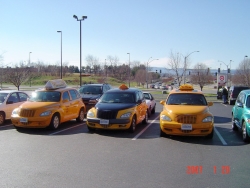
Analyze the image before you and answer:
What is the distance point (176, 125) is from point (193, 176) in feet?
11.2

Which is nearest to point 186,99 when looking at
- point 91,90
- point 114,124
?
point 114,124

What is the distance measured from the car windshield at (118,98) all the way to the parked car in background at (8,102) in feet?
14.7

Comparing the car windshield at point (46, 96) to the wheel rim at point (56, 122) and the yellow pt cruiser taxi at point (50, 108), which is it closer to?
the yellow pt cruiser taxi at point (50, 108)

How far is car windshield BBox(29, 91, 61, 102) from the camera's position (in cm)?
1188

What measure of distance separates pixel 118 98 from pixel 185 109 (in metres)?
3.15

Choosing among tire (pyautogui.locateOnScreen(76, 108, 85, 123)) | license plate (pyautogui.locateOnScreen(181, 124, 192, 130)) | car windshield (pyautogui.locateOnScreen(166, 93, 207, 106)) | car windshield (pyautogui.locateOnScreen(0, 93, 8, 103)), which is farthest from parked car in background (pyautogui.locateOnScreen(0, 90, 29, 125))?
license plate (pyautogui.locateOnScreen(181, 124, 192, 130))

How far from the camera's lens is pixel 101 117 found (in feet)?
33.5

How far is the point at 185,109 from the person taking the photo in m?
9.48

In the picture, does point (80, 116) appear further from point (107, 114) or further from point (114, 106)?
point (107, 114)

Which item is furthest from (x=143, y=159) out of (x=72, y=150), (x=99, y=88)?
(x=99, y=88)

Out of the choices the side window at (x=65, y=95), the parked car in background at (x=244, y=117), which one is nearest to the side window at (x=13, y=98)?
the side window at (x=65, y=95)

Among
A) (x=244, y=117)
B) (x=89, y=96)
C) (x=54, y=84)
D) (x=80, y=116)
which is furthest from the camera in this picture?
(x=89, y=96)

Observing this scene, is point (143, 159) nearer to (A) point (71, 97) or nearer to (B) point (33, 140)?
(B) point (33, 140)

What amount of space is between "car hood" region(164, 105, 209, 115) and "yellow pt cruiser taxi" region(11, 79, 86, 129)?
4.54 meters
